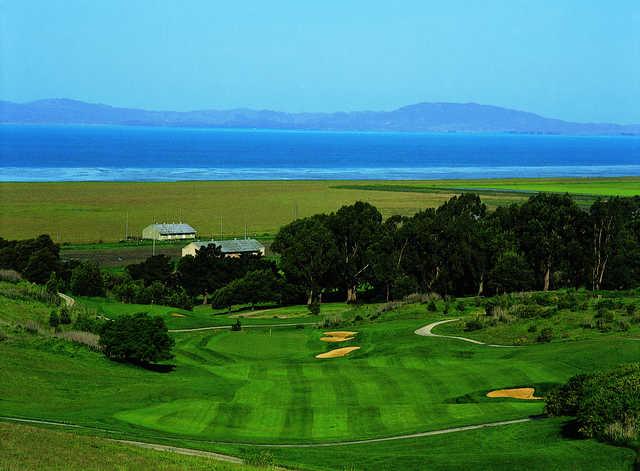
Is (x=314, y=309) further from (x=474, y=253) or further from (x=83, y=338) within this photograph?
A: (x=83, y=338)

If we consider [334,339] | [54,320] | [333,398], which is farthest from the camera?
[334,339]

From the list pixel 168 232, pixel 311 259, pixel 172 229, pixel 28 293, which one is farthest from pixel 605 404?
pixel 172 229

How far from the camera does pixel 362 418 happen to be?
32.9 metres

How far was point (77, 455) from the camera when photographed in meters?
22.4

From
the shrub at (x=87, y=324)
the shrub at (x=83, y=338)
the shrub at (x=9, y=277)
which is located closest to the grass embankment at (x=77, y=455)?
the shrub at (x=83, y=338)

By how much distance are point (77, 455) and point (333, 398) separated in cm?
1580

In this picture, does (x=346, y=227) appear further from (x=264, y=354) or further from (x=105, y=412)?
(x=105, y=412)

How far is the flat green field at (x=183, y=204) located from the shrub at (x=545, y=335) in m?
78.1

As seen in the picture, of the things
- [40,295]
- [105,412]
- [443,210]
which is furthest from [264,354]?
[443,210]

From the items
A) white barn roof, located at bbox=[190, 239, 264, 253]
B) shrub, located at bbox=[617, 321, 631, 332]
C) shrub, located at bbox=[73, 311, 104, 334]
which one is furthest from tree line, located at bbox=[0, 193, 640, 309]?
shrub, located at bbox=[617, 321, 631, 332]

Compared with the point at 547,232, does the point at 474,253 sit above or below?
→ below

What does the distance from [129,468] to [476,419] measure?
549 inches

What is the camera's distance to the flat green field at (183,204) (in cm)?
13112

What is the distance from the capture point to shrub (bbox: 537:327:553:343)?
50.2 m
